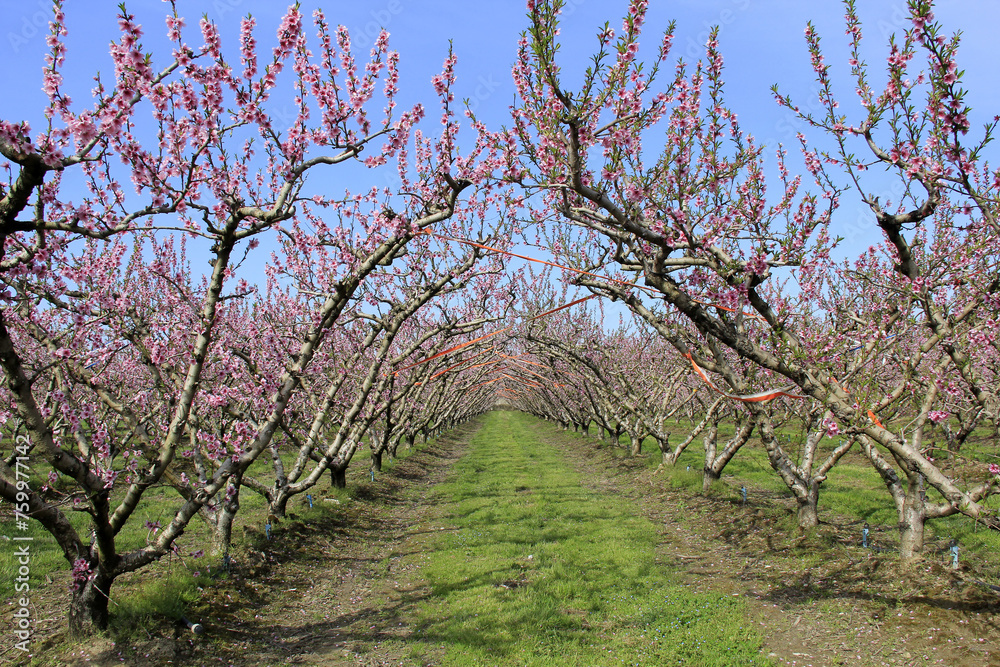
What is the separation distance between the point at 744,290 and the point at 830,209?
2591 millimetres

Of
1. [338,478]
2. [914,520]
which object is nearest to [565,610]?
[914,520]

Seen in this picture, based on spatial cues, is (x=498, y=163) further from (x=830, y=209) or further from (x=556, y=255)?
(x=556, y=255)

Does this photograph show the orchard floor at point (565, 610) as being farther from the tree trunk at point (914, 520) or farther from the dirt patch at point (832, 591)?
the tree trunk at point (914, 520)

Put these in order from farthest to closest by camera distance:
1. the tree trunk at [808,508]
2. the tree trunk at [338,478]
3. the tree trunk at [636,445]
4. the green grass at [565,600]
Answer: the tree trunk at [636,445] < the tree trunk at [338,478] < the tree trunk at [808,508] < the green grass at [565,600]

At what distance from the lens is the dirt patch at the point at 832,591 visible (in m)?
5.92

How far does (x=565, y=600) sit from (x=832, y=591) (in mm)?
3804

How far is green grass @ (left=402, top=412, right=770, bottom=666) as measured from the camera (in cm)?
630

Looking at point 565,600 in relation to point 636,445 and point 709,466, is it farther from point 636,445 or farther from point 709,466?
point 636,445

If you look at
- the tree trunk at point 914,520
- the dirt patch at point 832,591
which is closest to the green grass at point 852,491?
the tree trunk at point 914,520

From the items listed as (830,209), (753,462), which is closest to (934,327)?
(830,209)

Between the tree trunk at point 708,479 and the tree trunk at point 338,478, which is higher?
the tree trunk at point 708,479

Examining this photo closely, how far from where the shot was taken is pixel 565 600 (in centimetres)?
781

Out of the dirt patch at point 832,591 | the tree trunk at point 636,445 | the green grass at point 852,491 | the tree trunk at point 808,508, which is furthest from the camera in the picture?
the tree trunk at point 636,445

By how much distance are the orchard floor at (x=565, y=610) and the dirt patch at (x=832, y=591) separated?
0.07 feet
